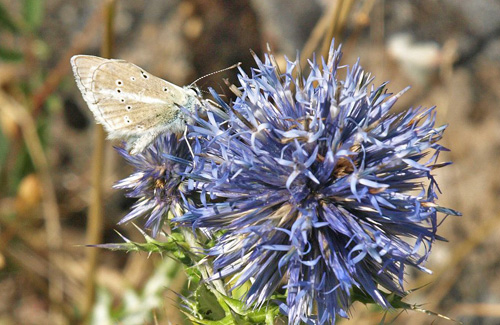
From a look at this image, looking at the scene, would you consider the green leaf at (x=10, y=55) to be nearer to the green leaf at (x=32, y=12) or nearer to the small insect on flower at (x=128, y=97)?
the green leaf at (x=32, y=12)

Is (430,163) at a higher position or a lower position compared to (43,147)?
higher

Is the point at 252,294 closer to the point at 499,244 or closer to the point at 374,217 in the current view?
the point at 374,217

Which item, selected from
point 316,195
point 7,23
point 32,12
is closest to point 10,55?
point 7,23

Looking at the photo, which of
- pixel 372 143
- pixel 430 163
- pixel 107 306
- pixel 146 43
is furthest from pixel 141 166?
pixel 146 43

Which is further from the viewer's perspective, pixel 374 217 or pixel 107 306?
pixel 107 306

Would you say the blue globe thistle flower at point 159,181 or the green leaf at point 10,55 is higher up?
the blue globe thistle flower at point 159,181

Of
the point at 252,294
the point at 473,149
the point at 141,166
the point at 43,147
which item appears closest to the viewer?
the point at 252,294

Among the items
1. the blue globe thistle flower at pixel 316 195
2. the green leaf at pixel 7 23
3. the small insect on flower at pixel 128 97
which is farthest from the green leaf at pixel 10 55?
the blue globe thistle flower at pixel 316 195
